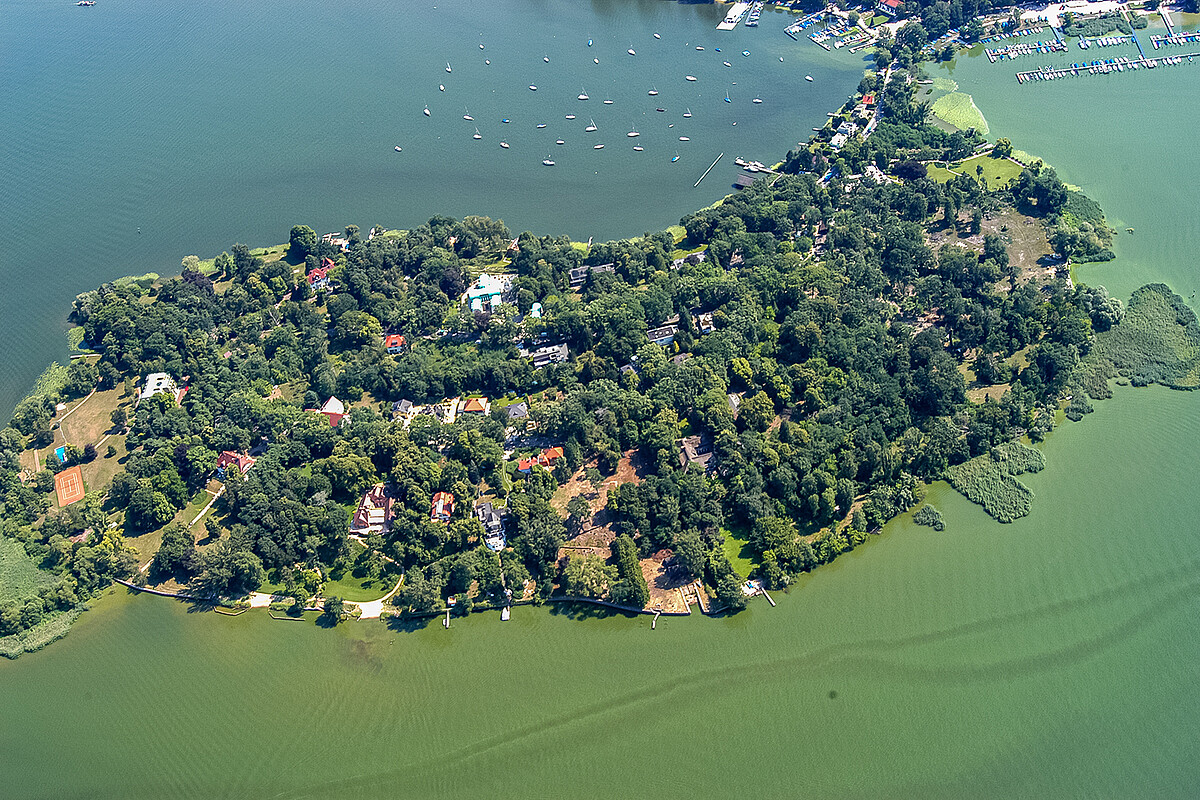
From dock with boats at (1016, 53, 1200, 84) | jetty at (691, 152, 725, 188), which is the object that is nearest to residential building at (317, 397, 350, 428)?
jetty at (691, 152, 725, 188)

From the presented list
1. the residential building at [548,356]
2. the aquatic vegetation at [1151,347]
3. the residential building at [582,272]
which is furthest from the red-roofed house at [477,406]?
the aquatic vegetation at [1151,347]

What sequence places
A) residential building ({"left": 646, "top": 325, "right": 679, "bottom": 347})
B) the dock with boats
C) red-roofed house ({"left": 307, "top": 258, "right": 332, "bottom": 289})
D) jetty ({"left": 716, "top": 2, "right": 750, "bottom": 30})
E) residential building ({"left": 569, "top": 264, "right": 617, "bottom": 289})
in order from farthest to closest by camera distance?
jetty ({"left": 716, "top": 2, "right": 750, "bottom": 30}) < the dock with boats < red-roofed house ({"left": 307, "top": 258, "right": 332, "bottom": 289}) < residential building ({"left": 569, "top": 264, "right": 617, "bottom": 289}) < residential building ({"left": 646, "top": 325, "right": 679, "bottom": 347})

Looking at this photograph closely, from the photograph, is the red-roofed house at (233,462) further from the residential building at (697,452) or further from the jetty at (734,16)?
the jetty at (734,16)

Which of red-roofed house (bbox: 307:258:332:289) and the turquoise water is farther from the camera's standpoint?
the turquoise water

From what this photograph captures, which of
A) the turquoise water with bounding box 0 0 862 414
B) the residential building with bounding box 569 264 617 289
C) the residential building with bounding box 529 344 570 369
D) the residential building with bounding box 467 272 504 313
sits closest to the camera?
the residential building with bounding box 529 344 570 369

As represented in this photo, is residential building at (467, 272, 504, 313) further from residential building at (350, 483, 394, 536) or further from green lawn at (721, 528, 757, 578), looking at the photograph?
green lawn at (721, 528, 757, 578)

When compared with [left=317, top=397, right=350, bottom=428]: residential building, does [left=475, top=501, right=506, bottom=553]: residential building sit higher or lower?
lower
